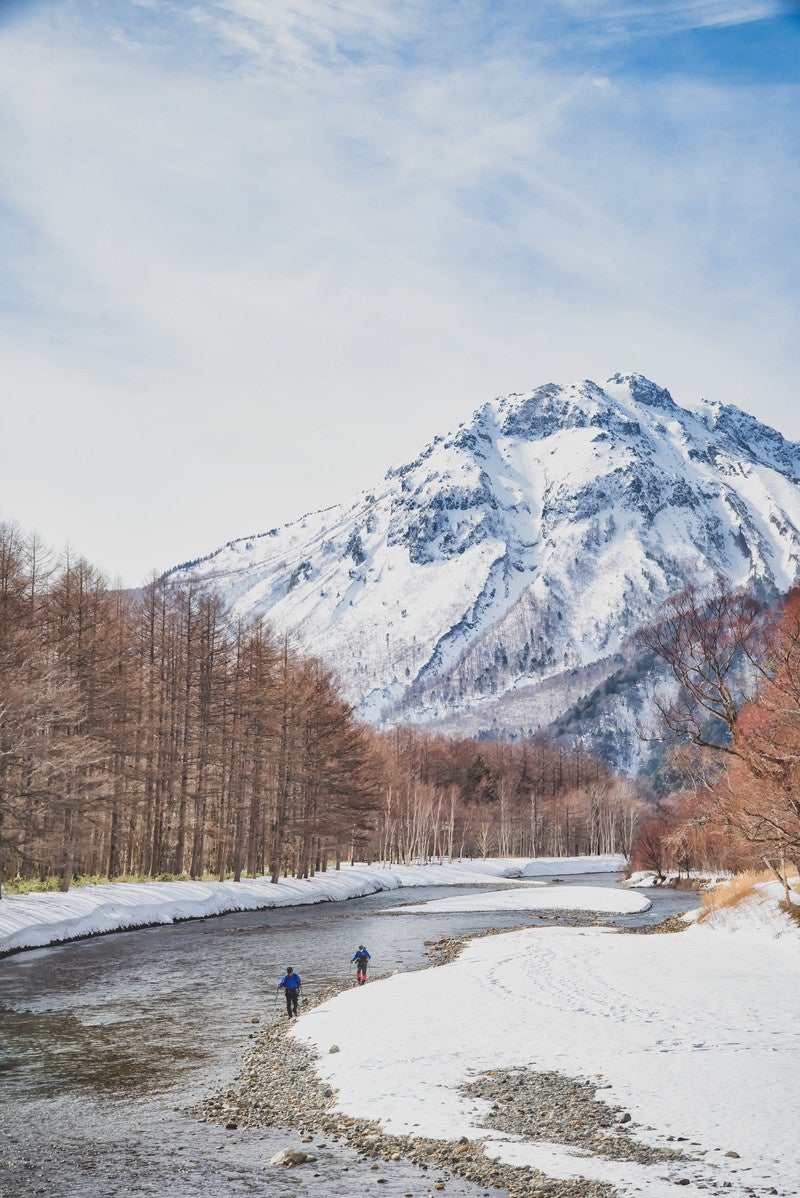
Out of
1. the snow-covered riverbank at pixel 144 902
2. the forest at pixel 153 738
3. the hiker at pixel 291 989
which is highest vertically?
the forest at pixel 153 738

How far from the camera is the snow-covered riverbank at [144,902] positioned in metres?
36.2

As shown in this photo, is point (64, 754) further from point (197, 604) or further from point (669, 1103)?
point (669, 1103)

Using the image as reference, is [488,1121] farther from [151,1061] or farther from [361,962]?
[361,962]

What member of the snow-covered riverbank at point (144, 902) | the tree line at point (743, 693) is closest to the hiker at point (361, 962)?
the tree line at point (743, 693)

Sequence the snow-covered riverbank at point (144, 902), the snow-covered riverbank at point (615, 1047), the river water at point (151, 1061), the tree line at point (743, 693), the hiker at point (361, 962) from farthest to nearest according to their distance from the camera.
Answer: the snow-covered riverbank at point (144, 902) < the tree line at point (743, 693) < the hiker at point (361, 962) < the river water at point (151, 1061) < the snow-covered riverbank at point (615, 1047)

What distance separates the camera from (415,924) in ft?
160

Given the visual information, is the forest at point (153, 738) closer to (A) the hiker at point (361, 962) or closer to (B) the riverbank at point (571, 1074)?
(A) the hiker at point (361, 962)

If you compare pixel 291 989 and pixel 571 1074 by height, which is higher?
pixel 571 1074

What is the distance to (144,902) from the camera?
45062 mm

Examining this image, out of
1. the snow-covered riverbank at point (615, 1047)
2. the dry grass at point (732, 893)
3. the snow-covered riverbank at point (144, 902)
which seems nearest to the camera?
the snow-covered riverbank at point (615, 1047)

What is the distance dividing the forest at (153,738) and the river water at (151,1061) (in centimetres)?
675

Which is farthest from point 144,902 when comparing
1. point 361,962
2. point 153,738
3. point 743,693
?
point 743,693

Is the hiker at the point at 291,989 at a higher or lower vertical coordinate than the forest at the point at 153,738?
lower

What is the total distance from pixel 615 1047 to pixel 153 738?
135 feet
